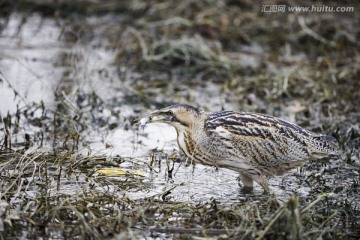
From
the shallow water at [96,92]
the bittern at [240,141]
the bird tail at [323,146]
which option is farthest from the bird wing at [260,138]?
the shallow water at [96,92]

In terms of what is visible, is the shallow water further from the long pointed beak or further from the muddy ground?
the long pointed beak

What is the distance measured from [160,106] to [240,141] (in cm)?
274

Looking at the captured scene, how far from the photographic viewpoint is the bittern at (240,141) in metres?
6.18

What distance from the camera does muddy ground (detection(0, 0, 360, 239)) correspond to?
17.0ft

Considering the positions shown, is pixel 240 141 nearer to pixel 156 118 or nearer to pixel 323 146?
pixel 156 118

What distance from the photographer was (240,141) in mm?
6223

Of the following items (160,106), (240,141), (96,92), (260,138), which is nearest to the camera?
(240,141)

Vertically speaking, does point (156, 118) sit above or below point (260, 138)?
above

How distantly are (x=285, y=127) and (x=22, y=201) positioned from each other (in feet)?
7.87

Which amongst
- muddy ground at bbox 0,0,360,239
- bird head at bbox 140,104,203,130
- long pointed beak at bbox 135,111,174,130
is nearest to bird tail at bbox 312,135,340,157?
muddy ground at bbox 0,0,360,239

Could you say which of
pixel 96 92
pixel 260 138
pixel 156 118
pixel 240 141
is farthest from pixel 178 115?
pixel 96 92

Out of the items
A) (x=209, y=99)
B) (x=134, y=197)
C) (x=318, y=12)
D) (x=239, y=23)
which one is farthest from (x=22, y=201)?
(x=318, y=12)

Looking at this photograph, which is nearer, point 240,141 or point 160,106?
point 240,141

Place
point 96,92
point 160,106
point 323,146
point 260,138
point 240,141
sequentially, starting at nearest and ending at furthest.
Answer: point 240,141
point 260,138
point 323,146
point 96,92
point 160,106
